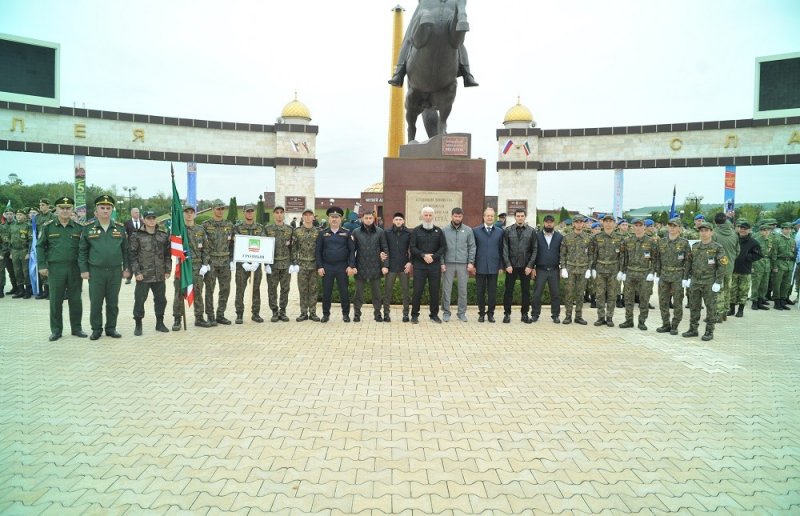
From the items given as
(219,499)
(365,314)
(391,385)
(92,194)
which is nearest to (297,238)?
(365,314)

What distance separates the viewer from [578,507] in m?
2.78

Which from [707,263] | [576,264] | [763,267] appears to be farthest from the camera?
[763,267]

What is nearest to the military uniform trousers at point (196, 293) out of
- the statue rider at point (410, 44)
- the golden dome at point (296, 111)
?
the statue rider at point (410, 44)

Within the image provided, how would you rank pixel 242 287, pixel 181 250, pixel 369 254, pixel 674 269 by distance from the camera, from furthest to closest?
pixel 369 254 < pixel 242 287 < pixel 674 269 < pixel 181 250

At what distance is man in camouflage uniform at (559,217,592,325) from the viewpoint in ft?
27.7

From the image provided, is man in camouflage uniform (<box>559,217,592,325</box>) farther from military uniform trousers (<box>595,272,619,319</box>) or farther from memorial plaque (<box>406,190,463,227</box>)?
memorial plaque (<box>406,190,463,227</box>)

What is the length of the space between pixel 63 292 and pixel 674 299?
27.6 ft

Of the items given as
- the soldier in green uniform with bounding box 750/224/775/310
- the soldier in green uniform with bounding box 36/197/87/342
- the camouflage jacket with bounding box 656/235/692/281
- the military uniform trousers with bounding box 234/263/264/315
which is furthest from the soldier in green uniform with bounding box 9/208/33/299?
the soldier in green uniform with bounding box 750/224/775/310

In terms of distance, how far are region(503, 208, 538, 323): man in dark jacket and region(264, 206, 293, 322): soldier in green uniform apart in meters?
3.46

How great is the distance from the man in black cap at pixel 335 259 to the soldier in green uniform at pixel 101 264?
279cm

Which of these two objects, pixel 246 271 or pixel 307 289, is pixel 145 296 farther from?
pixel 307 289

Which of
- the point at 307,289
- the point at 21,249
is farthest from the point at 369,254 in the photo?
the point at 21,249

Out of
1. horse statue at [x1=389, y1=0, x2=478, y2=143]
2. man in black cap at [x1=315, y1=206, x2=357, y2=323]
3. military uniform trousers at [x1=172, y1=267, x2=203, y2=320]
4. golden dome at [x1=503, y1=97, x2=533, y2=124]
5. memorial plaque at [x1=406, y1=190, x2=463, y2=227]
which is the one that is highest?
golden dome at [x1=503, y1=97, x2=533, y2=124]

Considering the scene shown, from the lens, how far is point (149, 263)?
725 centimetres
